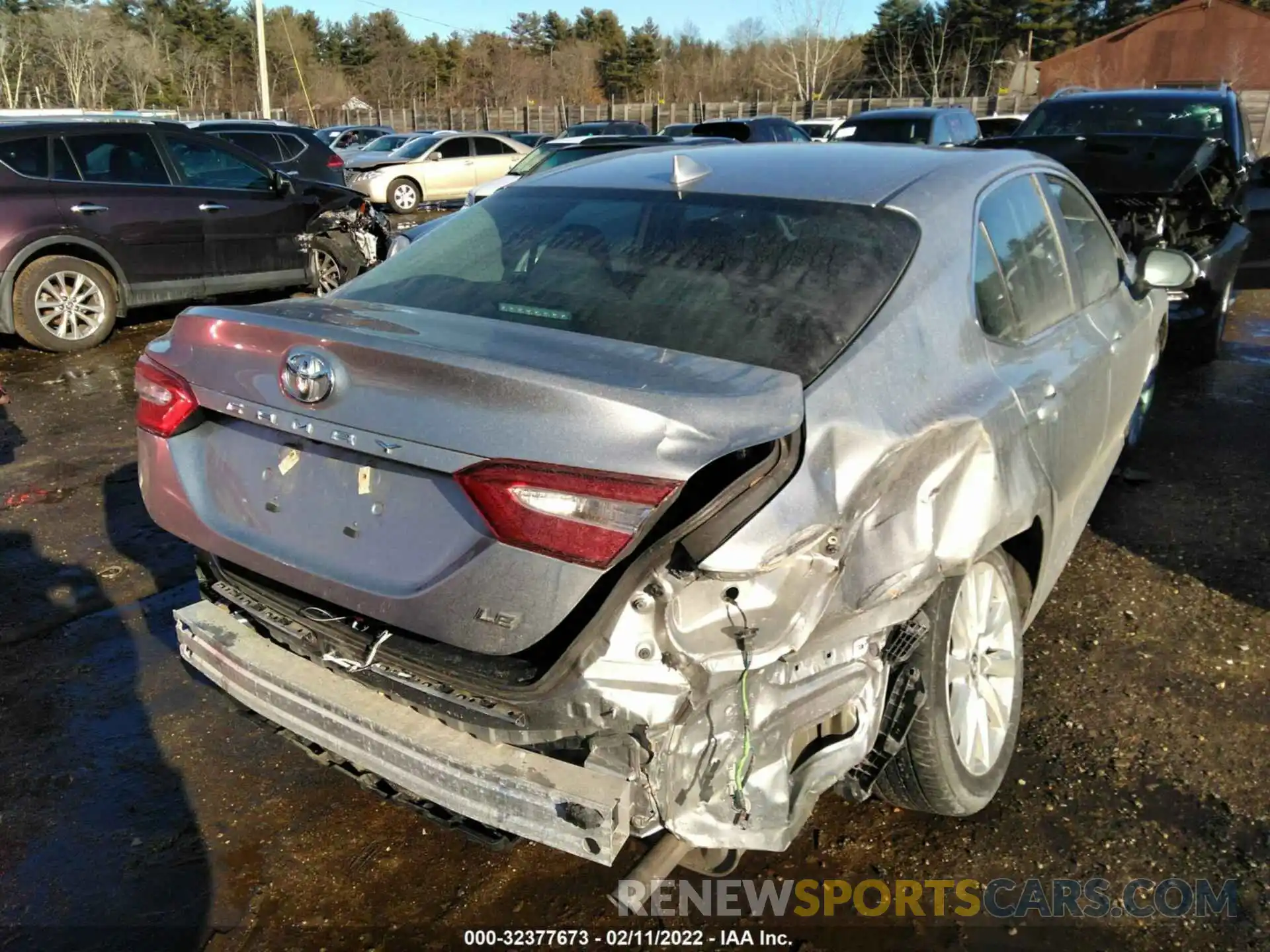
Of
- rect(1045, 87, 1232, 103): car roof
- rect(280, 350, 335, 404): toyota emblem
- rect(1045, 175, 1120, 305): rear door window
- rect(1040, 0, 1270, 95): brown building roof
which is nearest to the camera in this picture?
rect(280, 350, 335, 404): toyota emblem

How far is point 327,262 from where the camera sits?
1033 cm

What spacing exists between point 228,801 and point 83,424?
14.6 ft

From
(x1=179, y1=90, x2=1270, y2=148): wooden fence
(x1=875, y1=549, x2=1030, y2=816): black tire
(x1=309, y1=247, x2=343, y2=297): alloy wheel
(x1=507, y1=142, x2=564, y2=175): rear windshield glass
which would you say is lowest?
(x1=875, y1=549, x2=1030, y2=816): black tire

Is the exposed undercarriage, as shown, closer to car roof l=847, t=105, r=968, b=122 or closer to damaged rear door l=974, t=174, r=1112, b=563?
car roof l=847, t=105, r=968, b=122

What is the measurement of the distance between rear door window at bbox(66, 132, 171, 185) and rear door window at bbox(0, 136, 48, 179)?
0.76ft

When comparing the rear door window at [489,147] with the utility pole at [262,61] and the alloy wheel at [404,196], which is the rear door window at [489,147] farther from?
the utility pole at [262,61]

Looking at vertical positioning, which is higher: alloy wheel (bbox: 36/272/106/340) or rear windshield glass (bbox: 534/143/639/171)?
rear windshield glass (bbox: 534/143/639/171)

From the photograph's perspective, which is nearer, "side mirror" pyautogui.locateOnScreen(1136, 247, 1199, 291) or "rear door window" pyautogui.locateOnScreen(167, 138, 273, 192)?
"side mirror" pyautogui.locateOnScreen(1136, 247, 1199, 291)

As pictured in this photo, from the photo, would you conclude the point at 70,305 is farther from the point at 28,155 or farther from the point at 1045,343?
the point at 1045,343

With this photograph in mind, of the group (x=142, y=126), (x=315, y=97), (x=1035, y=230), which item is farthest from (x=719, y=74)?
(x=1035, y=230)

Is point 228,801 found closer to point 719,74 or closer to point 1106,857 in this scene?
point 1106,857

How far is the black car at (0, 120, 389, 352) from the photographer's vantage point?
815cm

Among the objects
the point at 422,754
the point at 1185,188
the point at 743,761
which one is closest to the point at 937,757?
the point at 743,761

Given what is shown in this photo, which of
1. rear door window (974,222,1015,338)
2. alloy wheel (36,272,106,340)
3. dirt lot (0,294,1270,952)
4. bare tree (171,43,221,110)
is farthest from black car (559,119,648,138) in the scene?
bare tree (171,43,221,110)
